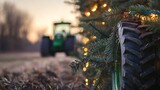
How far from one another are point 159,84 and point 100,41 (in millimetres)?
1728

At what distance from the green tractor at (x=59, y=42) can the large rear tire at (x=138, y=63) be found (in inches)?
390

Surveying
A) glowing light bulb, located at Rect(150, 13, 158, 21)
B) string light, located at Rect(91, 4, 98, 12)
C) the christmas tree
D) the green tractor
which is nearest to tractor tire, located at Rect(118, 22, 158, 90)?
the christmas tree

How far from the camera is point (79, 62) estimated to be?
5723 mm

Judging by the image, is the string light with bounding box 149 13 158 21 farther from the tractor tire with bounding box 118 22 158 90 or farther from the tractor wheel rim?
the tractor wheel rim

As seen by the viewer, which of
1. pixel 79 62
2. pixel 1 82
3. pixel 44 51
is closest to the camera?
pixel 79 62

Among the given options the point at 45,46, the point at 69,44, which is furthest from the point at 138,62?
the point at 45,46

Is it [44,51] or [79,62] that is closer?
[79,62]

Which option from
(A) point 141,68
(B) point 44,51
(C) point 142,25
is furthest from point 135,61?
(B) point 44,51

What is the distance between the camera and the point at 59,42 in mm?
15672

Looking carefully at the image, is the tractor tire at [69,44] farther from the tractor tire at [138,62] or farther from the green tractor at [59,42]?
the tractor tire at [138,62]

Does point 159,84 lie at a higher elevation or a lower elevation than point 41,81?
higher

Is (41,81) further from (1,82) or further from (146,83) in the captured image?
(146,83)

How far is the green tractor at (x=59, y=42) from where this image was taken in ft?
48.5

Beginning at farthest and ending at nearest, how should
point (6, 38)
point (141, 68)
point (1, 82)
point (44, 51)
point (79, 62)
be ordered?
point (6, 38) → point (44, 51) → point (1, 82) → point (79, 62) → point (141, 68)
